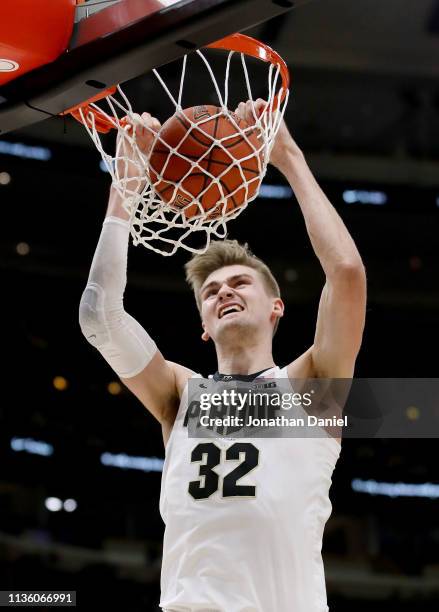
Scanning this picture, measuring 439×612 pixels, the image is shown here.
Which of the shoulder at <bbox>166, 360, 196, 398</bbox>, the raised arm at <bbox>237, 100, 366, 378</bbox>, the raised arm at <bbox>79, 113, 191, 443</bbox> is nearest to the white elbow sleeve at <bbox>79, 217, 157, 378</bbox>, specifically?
the raised arm at <bbox>79, 113, 191, 443</bbox>

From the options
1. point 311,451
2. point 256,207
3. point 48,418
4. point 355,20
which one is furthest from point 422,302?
point 311,451

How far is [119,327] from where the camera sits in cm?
317

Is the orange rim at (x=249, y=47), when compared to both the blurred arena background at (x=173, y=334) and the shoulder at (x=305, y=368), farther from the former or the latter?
the blurred arena background at (x=173, y=334)

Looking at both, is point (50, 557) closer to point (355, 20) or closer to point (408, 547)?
point (408, 547)

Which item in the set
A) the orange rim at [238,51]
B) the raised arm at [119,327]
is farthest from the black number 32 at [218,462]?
the orange rim at [238,51]

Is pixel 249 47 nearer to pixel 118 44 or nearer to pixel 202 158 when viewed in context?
pixel 202 158

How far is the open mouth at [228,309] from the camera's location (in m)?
3.30

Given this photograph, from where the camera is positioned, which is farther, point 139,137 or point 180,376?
point 180,376

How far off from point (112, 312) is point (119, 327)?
0.19 ft

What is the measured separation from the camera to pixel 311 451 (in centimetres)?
296

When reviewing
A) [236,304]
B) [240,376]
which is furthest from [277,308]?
[240,376]

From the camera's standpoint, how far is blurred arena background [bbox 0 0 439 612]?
1009 centimetres

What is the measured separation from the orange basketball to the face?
1.79ft

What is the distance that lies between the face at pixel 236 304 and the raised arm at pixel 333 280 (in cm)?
34
